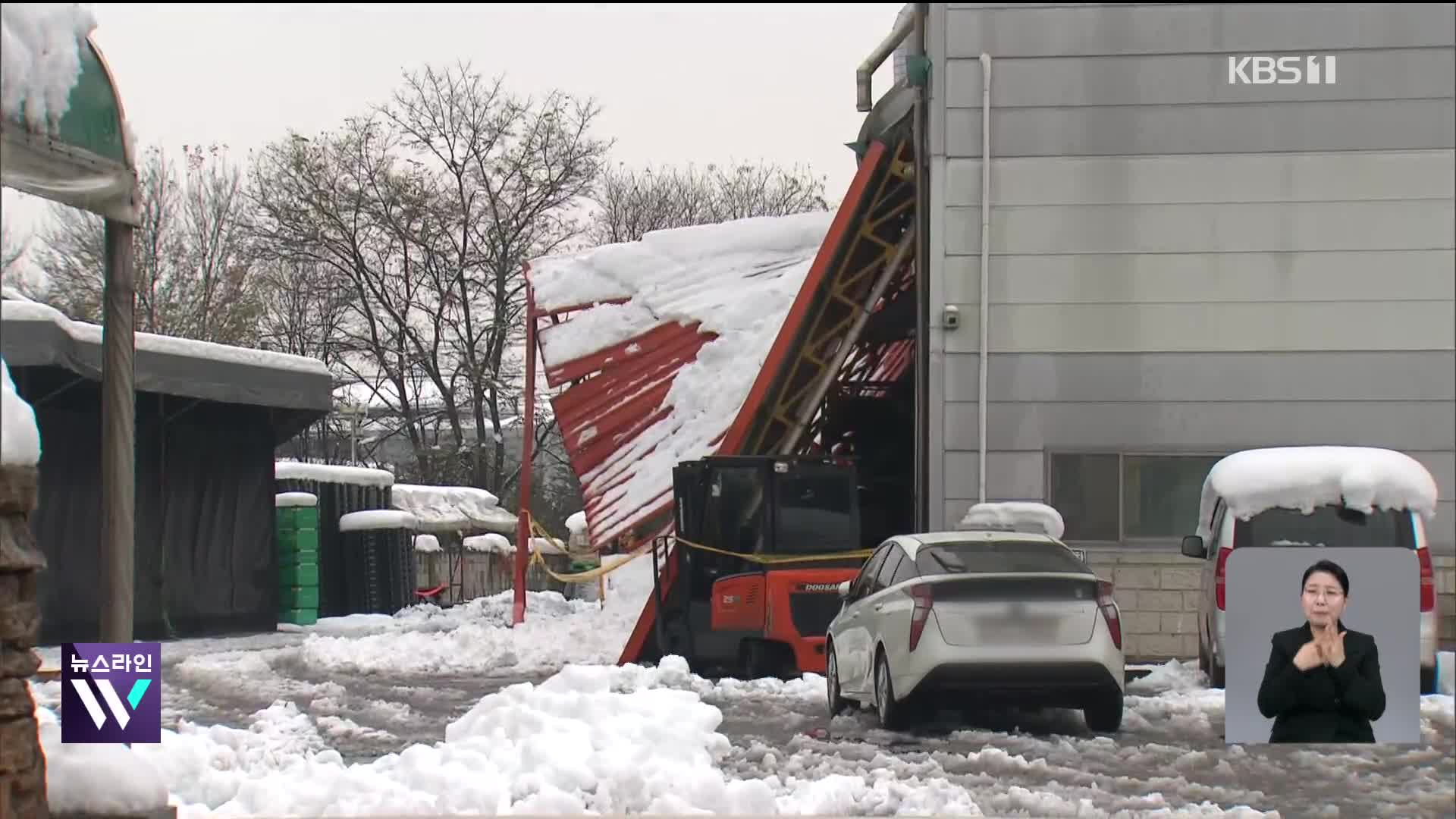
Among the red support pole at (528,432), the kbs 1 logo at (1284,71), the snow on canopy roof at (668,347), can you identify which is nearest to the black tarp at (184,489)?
the red support pole at (528,432)

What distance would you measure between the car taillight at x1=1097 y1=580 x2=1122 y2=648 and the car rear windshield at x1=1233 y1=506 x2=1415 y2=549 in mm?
988

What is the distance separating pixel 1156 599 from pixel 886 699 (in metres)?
3.74

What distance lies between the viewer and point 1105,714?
10867 millimetres

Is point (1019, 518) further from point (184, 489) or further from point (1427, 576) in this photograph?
point (184, 489)

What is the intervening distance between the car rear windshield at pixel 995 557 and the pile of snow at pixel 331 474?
367cm

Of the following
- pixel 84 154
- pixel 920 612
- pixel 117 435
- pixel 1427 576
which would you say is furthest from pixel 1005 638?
pixel 84 154

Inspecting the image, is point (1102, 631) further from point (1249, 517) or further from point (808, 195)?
point (808, 195)

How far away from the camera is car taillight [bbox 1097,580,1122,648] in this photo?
10.5m

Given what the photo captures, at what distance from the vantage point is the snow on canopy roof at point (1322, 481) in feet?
35.6

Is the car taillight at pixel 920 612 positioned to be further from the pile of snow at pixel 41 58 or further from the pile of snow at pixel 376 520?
the pile of snow at pixel 41 58

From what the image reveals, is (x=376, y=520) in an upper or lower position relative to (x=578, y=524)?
upper

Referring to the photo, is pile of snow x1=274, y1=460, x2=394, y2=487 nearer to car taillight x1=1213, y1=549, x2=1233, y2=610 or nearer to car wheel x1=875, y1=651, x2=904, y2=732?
car wheel x1=875, y1=651, x2=904, y2=732

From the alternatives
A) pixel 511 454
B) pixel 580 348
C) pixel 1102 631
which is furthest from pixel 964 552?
pixel 580 348

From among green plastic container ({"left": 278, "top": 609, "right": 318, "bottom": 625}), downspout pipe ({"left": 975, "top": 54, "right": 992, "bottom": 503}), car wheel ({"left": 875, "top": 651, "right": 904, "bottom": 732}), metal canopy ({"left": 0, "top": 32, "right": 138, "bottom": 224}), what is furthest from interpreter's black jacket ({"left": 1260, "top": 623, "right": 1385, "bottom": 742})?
green plastic container ({"left": 278, "top": 609, "right": 318, "bottom": 625})
